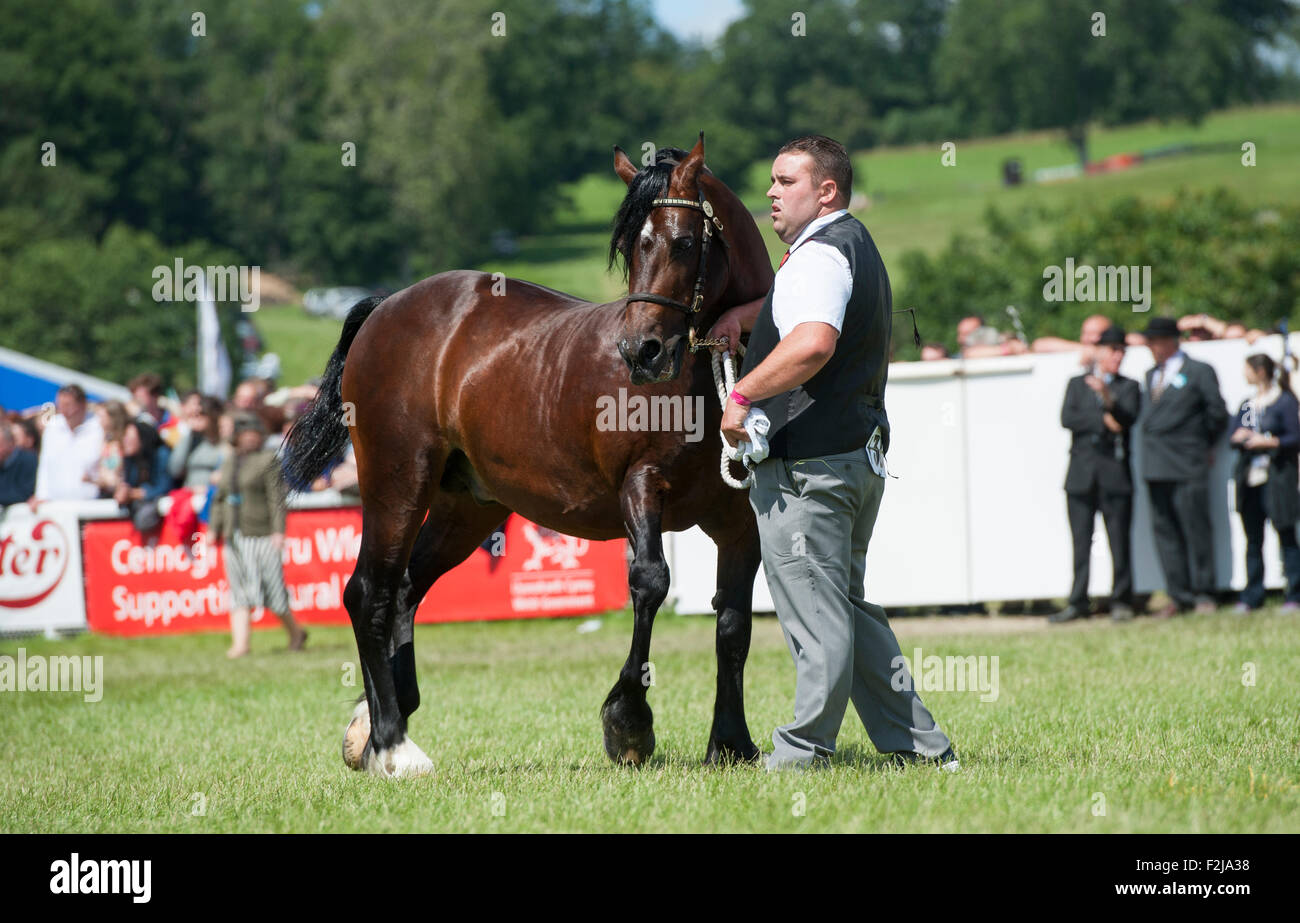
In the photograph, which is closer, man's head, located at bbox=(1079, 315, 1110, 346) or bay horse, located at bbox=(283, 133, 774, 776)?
bay horse, located at bbox=(283, 133, 774, 776)

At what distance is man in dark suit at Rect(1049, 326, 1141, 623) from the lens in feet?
41.0

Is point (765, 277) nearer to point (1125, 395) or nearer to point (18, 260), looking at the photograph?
point (1125, 395)

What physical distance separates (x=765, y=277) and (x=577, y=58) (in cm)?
9966

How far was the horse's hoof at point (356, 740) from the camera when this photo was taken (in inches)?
264

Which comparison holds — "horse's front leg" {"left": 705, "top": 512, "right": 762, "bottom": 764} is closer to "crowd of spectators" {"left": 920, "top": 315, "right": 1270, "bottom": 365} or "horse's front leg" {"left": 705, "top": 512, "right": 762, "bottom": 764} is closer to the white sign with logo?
"crowd of spectators" {"left": 920, "top": 315, "right": 1270, "bottom": 365}

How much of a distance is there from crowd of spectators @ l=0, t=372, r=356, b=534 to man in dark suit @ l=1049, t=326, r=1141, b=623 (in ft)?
22.3

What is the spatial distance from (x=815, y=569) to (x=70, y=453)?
464 inches

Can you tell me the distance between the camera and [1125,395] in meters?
12.6

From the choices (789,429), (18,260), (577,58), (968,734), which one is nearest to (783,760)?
(789,429)

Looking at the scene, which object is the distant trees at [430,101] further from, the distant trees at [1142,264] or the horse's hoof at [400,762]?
the horse's hoof at [400,762]

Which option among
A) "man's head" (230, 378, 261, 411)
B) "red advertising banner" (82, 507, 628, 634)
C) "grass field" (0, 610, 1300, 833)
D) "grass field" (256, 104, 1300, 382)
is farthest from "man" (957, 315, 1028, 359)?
"grass field" (256, 104, 1300, 382)

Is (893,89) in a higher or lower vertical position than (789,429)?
higher

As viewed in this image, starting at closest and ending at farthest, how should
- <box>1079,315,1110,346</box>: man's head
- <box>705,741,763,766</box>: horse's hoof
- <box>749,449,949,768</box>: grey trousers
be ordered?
<box>749,449,949,768</box>: grey trousers
<box>705,741,763,766</box>: horse's hoof
<box>1079,315,1110,346</box>: man's head
